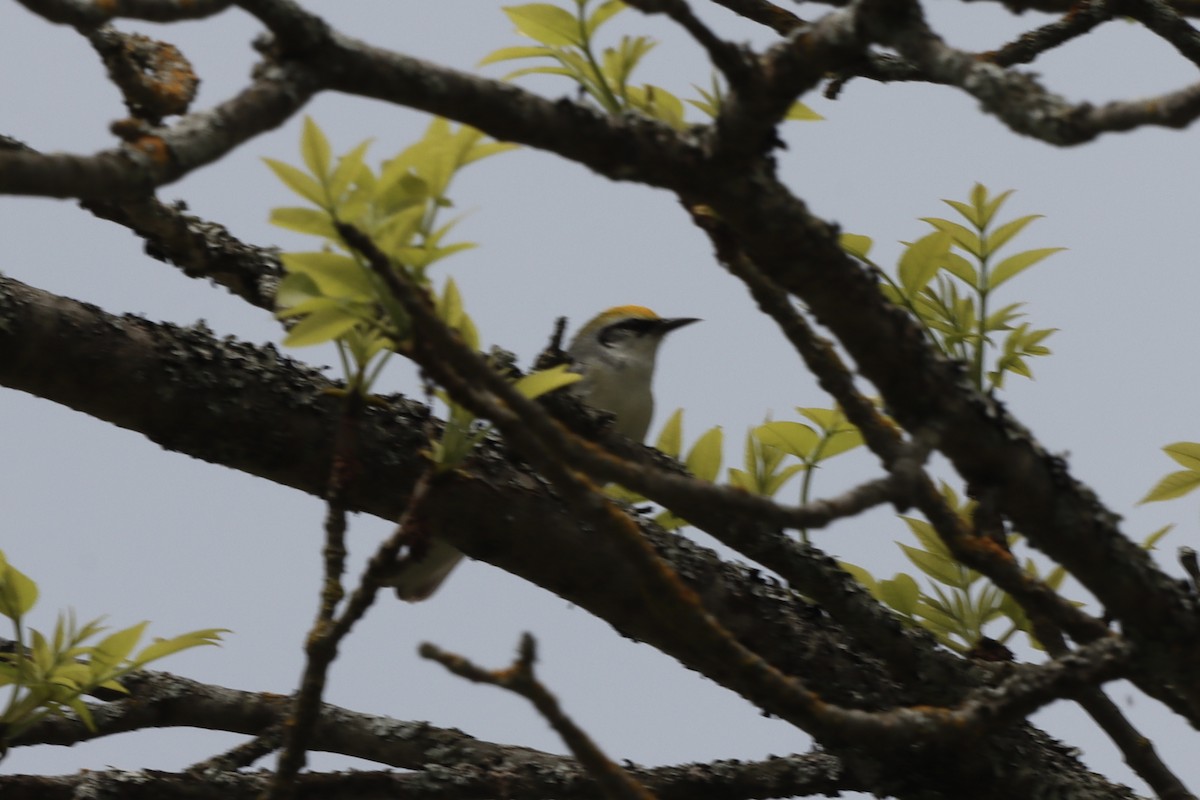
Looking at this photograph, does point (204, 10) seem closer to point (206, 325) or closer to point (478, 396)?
point (478, 396)

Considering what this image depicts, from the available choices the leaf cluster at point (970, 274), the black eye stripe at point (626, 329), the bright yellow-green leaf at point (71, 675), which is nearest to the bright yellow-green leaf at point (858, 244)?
the leaf cluster at point (970, 274)

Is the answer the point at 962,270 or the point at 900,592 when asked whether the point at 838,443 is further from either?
the point at 962,270

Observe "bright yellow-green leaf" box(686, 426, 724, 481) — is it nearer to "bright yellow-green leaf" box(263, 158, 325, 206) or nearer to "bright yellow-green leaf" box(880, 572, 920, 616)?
"bright yellow-green leaf" box(880, 572, 920, 616)

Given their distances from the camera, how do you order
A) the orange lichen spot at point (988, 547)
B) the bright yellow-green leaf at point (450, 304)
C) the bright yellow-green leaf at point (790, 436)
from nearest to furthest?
the bright yellow-green leaf at point (450, 304), the orange lichen spot at point (988, 547), the bright yellow-green leaf at point (790, 436)

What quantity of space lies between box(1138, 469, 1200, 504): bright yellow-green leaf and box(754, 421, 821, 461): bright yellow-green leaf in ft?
1.89

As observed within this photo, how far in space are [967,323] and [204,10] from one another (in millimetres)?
1342

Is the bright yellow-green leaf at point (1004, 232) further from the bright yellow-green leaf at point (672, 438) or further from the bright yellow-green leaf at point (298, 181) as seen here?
the bright yellow-green leaf at point (298, 181)

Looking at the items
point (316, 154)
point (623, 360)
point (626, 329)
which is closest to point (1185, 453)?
point (316, 154)

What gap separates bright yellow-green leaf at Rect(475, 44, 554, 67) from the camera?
1858mm

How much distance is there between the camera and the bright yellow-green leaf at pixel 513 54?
1.86 metres

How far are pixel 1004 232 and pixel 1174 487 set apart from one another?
20.1 inches

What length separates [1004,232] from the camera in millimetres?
2232

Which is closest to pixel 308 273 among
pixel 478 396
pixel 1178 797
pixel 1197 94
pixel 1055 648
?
pixel 478 396

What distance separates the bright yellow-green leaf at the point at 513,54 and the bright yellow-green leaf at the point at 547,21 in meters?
A: 0.03
